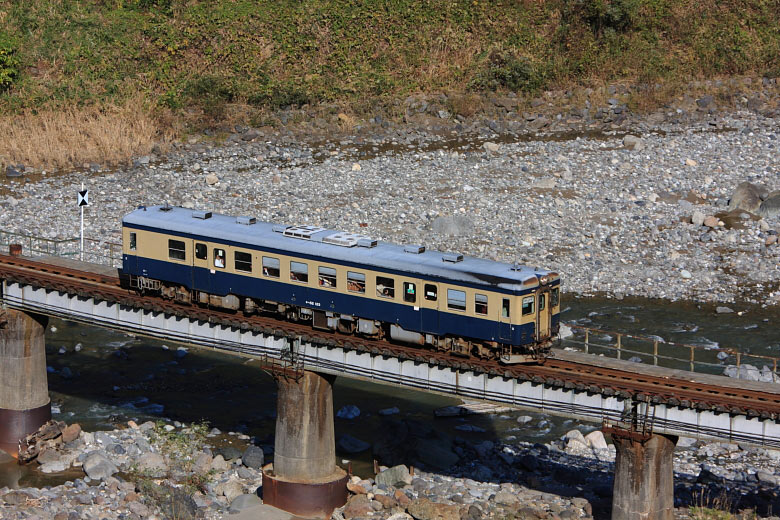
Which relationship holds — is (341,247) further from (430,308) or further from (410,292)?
(430,308)

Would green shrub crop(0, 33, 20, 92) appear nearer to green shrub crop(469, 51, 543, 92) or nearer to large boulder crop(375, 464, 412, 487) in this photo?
green shrub crop(469, 51, 543, 92)

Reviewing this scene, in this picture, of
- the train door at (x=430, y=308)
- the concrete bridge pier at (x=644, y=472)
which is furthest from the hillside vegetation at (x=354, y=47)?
the concrete bridge pier at (x=644, y=472)

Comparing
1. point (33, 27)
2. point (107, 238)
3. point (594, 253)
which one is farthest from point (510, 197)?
point (33, 27)

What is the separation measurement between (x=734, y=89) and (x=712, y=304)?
30434 mm

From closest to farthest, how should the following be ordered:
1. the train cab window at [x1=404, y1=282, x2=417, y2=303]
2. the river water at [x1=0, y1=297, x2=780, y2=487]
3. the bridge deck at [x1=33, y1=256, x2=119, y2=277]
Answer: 1. the train cab window at [x1=404, y1=282, x2=417, y2=303]
2. the river water at [x1=0, y1=297, x2=780, y2=487]
3. the bridge deck at [x1=33, y1=256, x2=119, y2=277]

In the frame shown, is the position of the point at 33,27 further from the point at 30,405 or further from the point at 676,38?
the point at 30,405

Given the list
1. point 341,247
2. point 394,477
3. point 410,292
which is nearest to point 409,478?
point 394,477

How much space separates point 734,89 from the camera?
8419 cm

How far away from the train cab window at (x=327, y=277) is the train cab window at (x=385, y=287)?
157 cm

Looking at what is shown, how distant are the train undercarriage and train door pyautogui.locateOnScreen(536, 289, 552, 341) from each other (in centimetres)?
22

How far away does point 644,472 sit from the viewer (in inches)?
1350

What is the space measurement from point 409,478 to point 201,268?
9.19 metres

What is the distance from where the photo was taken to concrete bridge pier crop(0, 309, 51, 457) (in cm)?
4403

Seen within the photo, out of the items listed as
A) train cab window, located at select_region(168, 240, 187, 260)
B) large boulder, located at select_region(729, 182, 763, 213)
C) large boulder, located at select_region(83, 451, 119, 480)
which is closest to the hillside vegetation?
large boulder, located at select_region(729, 182, 763, 213)
